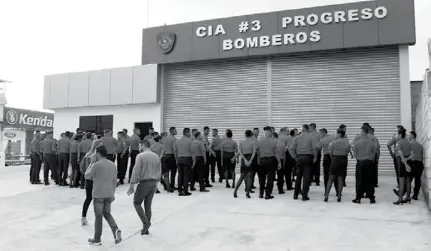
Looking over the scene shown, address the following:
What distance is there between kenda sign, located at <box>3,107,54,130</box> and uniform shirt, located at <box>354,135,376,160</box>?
88.5 feet

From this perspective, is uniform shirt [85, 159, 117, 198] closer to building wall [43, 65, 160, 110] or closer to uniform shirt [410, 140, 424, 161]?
uniform shirt [410, 140, 424, 161]

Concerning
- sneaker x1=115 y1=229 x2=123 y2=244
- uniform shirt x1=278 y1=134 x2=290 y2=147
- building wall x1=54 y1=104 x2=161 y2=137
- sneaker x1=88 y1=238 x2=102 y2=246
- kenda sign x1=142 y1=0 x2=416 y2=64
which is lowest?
sneaker x1=88 y1=238 x2=102 y2=246

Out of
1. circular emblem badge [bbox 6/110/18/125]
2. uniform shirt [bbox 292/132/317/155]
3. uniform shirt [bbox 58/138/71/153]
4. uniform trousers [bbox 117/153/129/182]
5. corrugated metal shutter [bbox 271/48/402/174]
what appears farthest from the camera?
circular emblem badge [bbox 6/110/18/125]

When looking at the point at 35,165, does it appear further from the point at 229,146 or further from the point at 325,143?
the point at 325,143

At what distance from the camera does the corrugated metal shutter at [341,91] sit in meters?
13.3

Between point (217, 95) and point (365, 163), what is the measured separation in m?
8.87

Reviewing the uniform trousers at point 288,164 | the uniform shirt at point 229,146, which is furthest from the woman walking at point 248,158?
the uniform shirt at point 229,146

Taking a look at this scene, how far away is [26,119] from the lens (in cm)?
2966

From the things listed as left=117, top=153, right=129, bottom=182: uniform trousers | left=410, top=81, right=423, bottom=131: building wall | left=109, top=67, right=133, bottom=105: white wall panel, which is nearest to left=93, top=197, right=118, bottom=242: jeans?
left=117, top=153, right=129, bottom=182: uniform trousers

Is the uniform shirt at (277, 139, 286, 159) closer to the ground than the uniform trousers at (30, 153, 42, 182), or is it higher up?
higher up

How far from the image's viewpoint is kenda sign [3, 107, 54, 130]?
27.4 metres

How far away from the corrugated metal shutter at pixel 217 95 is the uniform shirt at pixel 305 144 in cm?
640

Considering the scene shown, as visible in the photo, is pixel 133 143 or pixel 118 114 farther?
pixel 118 114

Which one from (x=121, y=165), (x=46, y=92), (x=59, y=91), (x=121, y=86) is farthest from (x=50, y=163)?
(x=46, y=92)
